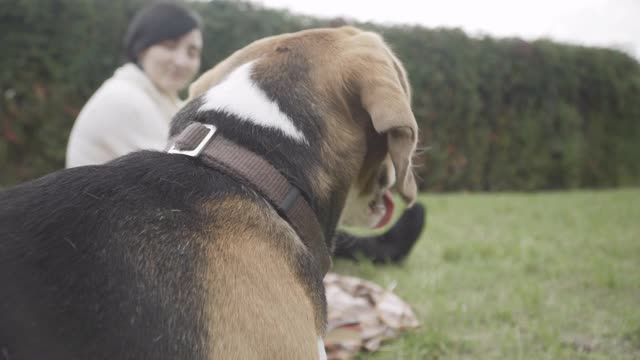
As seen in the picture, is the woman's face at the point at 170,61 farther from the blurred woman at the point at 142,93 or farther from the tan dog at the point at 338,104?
the tan dog at the point at 338,104

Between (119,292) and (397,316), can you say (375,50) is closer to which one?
(119,292)

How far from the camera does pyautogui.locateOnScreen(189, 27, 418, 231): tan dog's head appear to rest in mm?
2141

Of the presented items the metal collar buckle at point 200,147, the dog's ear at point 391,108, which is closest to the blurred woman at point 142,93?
the metal collar buckle at point 200,147

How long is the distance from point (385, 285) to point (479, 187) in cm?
869

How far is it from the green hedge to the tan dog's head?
705cm

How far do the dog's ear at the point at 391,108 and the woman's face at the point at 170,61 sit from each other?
303 cm

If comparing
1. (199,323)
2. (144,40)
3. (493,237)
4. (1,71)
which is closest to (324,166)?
(199,323)

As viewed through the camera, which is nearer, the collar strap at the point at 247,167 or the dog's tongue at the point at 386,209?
the collar strap at the point at 247,167

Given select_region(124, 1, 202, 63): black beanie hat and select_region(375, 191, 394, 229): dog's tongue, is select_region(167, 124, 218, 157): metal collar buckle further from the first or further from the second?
select_region(124, 1, 202, 63): black beanie hat

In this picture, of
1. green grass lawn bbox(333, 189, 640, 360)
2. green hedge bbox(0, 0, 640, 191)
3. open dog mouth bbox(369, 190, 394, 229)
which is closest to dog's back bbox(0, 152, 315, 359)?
open dog mouth bbox(369, 190, 394, 229)

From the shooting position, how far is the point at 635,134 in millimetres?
14852

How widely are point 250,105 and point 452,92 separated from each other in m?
10.7

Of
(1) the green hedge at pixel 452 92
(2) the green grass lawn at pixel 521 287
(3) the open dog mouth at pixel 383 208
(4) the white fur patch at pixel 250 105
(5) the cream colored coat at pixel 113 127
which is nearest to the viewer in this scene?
(4) the white fur patch at pixel 250 105

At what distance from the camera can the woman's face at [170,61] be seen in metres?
4.93
